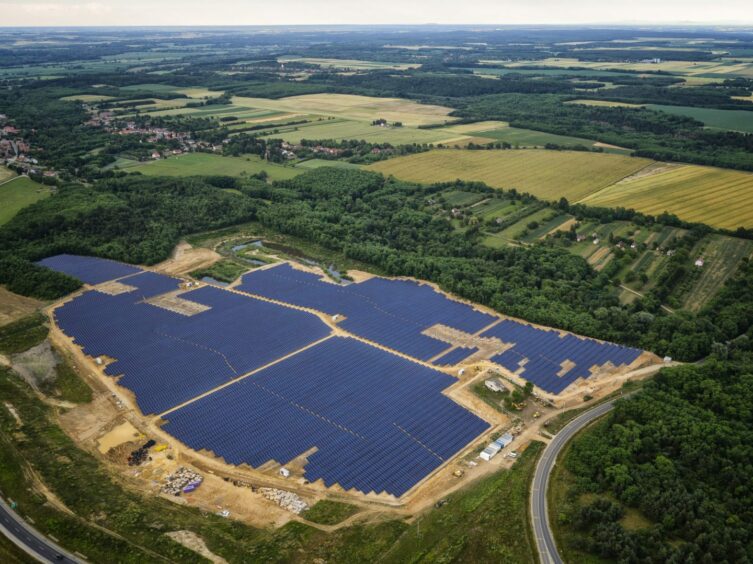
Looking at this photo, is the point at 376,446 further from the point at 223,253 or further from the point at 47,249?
the point at 47,249

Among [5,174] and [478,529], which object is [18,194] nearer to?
[5,174]

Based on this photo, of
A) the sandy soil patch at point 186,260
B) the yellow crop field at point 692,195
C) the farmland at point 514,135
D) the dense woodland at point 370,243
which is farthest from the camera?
the farmland at point 514,135

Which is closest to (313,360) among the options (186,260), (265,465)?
(265,465)

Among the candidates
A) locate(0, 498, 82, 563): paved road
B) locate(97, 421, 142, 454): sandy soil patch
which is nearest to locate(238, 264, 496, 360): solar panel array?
locate(97, 421, 142, 454): sandy soil patch

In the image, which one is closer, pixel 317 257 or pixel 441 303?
pixel 441 303

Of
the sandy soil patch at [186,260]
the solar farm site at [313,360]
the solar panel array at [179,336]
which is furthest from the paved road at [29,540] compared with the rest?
the sandy soil patch at [186,260]

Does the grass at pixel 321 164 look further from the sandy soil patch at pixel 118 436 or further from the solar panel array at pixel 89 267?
the sandy soil patch at pixel 118 436

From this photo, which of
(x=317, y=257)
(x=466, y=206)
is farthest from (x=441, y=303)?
(x=466, y=206)
